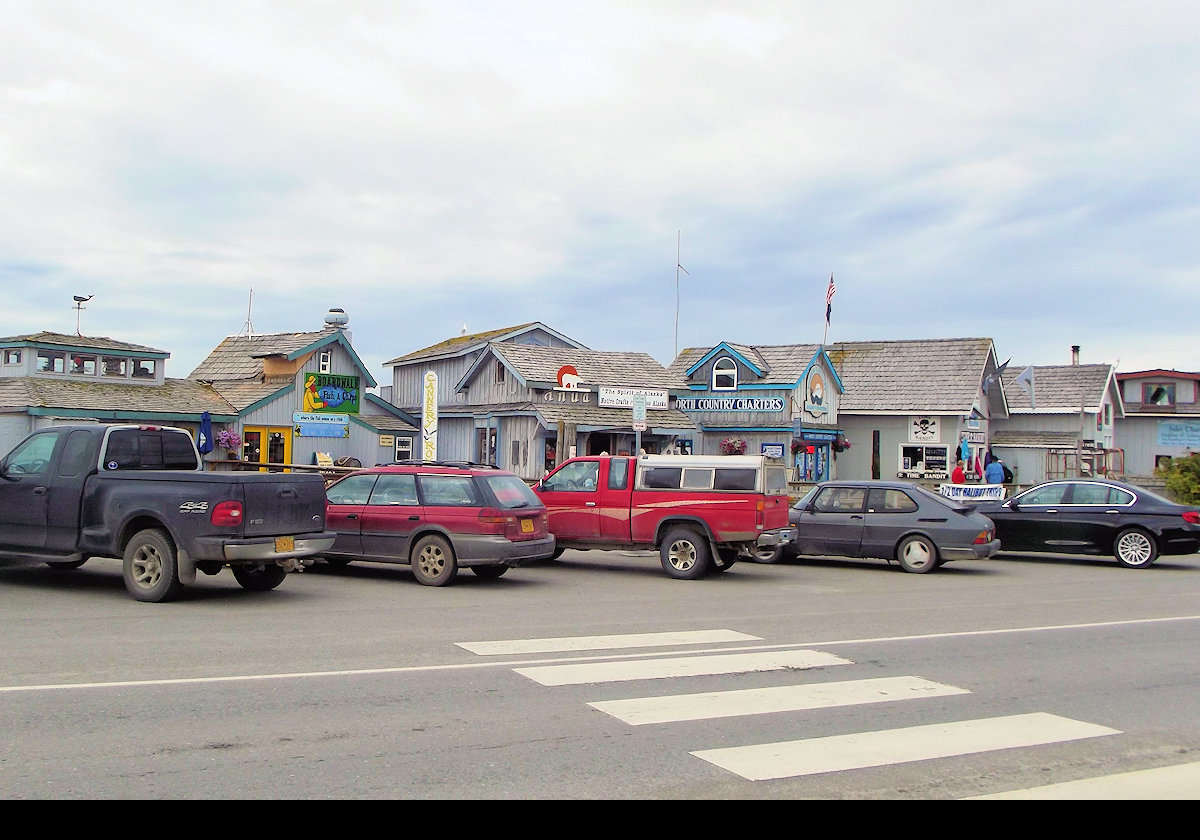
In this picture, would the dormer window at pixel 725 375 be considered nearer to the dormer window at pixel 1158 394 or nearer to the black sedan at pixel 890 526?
the black sedan at pixel 890 526

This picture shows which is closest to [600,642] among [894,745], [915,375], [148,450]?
[894,745]

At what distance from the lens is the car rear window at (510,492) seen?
47.1ft

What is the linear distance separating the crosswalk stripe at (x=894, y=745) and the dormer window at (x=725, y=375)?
32111 mm

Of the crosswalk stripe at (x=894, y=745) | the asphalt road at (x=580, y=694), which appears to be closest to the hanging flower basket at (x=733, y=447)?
the asphalt road at (x=580, y=694)

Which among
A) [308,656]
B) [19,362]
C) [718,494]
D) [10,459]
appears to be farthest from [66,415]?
[308,656]

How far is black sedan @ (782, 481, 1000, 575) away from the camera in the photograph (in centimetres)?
1706

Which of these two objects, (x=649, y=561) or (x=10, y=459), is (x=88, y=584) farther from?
(x=649, y=561)

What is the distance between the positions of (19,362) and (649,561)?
2154 centimetres

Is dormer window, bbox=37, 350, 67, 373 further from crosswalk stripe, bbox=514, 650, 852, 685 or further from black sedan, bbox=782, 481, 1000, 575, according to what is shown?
crosswalk stripe, bbox=514, 650, 852, 685

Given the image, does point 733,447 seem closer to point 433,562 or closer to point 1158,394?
point 433,562

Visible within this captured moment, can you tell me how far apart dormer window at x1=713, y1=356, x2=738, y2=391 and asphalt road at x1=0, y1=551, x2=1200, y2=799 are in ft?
84.5

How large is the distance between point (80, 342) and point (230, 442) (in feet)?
16.9

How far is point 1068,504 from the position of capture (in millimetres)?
19422

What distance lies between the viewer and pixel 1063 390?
163 ft
